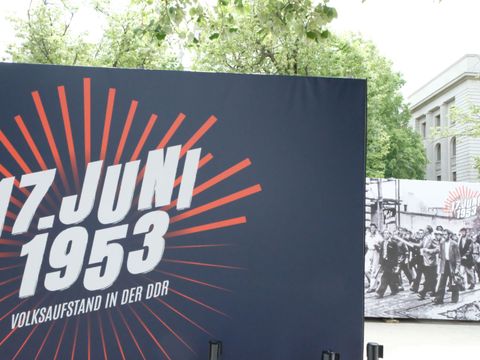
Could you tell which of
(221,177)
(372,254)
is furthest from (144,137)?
(372,254)

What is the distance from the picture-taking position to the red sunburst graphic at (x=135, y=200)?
3664mm

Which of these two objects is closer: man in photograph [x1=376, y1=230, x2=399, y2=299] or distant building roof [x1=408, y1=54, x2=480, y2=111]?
man in photograph [x1=376, y1=230, x2=399, y2=299]

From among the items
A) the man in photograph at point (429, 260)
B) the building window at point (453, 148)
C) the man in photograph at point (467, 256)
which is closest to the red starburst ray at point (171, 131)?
the man in photograph at point (429, 260)

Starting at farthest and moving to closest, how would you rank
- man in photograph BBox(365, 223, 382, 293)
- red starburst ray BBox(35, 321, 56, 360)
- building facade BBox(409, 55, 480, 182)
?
building facade BBox(409, 55, 480, 182)
man in photograph BBox(365, 223, 382, 293)
red starburst ray BBox(35, 321, 56, 360)

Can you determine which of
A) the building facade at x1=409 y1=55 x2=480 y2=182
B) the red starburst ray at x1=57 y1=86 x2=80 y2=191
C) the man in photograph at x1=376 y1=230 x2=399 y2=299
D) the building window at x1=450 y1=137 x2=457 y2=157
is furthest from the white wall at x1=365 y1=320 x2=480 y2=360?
the building window at x1=450 y1=137 x2=457 y2=157

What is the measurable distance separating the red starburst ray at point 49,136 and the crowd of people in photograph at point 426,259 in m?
8.15

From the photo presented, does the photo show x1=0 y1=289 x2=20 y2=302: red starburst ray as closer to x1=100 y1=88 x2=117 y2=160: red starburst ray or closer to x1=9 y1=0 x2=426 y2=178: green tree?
x1=100 y1=88 x2=117 y2=160: red starburst ray

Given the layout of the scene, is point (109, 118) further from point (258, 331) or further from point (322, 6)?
point (322, 6)

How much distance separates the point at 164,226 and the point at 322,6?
3.42 metres

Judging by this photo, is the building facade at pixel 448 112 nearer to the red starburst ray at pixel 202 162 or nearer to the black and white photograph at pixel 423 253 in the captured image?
the black and white photograph at pixel 423 253

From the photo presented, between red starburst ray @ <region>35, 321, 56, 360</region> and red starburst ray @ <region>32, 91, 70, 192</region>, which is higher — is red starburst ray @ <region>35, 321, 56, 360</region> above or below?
below

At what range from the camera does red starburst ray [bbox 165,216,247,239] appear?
3.76 meters

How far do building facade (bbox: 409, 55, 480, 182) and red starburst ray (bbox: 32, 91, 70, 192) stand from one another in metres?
30.7

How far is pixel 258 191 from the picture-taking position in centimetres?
382
